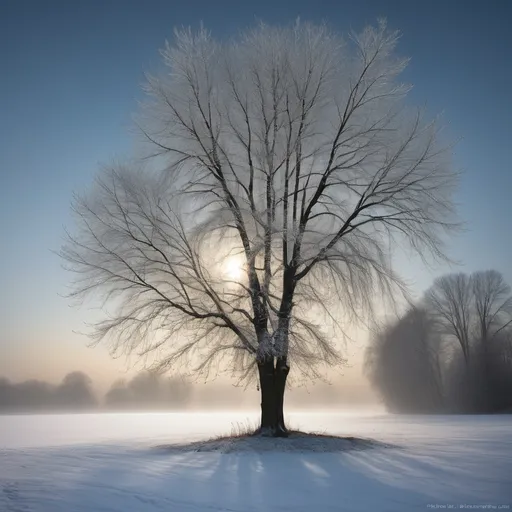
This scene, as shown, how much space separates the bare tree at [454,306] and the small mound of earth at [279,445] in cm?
3472

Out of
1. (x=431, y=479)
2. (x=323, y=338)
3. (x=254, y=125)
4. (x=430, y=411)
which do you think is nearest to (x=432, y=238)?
(x=323, y=338)

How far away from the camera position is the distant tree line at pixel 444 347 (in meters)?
41.2

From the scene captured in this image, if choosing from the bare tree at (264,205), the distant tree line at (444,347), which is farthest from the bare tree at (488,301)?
the bare tree at (264,205)

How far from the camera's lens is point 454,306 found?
1761 inches

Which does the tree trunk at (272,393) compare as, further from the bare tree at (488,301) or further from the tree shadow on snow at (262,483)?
the bare tree at (488,301)

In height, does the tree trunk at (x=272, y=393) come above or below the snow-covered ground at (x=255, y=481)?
above

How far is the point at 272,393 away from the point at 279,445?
6.32 feet

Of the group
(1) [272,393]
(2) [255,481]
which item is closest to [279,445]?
(1) [272,393]

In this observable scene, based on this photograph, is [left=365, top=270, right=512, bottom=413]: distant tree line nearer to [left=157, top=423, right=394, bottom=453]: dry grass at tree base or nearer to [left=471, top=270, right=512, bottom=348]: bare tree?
[left=471, top=270, right=512, bottom=348]: bare tree

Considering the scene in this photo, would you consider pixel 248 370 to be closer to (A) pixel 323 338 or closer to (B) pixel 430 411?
(A) pixel 323 338

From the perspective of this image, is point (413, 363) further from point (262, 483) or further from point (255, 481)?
point (262, 483)

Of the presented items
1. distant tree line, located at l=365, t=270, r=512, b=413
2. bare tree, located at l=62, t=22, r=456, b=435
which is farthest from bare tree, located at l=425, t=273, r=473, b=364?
bare tree, located at l=62, t=22, r=456, b=435

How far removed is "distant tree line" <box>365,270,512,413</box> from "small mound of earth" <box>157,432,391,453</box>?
2959 centimetres

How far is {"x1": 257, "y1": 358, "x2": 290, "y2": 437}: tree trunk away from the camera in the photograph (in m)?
13.7
